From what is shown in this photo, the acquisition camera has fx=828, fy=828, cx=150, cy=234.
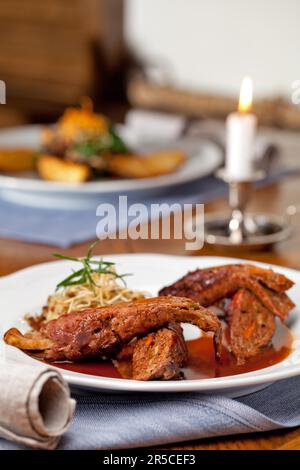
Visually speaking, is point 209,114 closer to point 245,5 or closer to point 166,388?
point 245,5

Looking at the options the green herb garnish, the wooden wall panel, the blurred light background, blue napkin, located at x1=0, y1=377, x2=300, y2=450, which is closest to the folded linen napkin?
blue napkin, located at x1=0, y1=377, x2=300, y2=450

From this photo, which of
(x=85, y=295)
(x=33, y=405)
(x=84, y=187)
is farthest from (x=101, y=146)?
(x=33, y=405)

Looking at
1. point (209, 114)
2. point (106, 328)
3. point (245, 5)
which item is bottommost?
point (106, 328)

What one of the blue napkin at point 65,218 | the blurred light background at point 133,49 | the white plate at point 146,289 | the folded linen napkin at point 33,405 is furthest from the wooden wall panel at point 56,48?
the folded linen napkin at point 33,405

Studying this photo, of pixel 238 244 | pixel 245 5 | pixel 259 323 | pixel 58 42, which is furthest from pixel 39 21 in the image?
pixel 259 323

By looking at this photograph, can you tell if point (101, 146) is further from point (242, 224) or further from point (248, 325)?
point (248, 325)

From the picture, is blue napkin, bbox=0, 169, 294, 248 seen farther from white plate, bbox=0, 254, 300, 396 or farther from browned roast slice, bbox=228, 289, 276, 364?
browned roast slice, bbox=228, 289, 276, 364

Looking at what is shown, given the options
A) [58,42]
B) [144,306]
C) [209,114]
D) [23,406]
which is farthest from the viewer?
[58,42]
